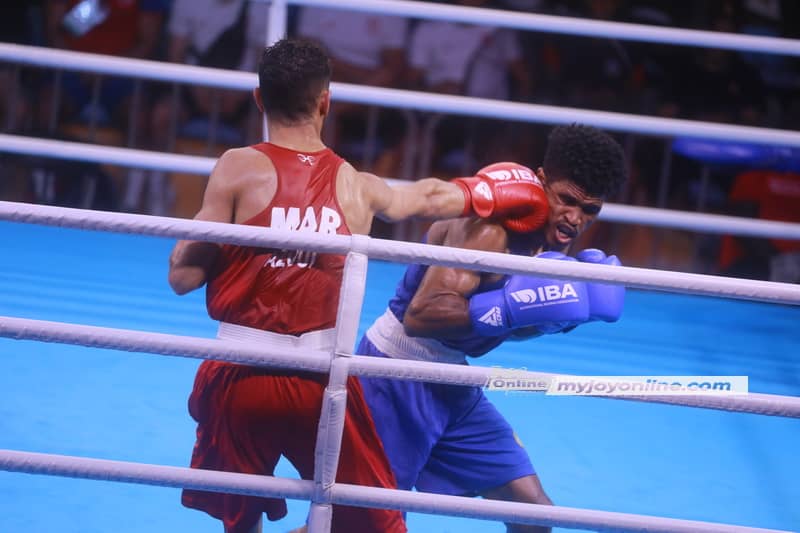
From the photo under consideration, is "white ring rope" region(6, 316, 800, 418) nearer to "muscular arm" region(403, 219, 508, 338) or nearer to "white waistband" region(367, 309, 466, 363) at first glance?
"muscular arm" region(403, 219, 508, 338)

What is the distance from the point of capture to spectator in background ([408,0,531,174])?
5379mm

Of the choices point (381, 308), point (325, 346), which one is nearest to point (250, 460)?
point (325, 346)

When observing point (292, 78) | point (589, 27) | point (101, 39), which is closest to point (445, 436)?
point (292, 78)

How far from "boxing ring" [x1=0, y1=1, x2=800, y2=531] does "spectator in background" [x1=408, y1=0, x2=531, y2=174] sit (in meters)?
1.18

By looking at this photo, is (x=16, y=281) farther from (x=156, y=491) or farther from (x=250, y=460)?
(x=250, y=460)

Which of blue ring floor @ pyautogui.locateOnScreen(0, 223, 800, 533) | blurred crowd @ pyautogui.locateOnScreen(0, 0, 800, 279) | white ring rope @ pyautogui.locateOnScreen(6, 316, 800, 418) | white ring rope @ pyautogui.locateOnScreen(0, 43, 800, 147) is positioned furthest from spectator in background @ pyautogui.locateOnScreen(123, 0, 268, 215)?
white ring rope @ pyautogui.locateOnScreen(6, 316, 800, 418)

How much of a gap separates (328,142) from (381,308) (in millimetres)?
1741

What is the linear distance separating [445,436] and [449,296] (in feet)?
1.17

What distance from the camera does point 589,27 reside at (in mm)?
3443

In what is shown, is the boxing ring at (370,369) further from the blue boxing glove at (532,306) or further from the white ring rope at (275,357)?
the blue boxing glove at (532,306)

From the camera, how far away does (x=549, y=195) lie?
7.66 ft

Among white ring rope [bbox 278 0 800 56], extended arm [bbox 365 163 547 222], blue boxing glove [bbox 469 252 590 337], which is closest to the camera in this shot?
blue boxing glove [bbox 469 252 590 337]

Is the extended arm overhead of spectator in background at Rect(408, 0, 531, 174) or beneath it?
beneath

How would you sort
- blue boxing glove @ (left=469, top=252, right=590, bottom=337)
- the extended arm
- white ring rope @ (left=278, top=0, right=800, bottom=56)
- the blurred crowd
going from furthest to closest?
1. the blurred crowd
2. white ring rope @ (left=278, top=0, right=800, bottom=56)
3. the extended arm
4. blue boxing glove @ (left=469, top=252, right=590, bottom=337)
